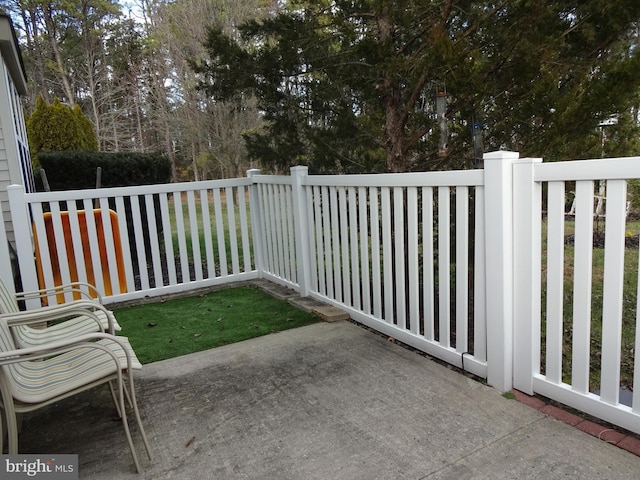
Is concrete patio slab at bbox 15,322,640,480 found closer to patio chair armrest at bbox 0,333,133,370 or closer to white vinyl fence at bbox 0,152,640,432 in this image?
white vinyl fence at bbox 0,152,640,432

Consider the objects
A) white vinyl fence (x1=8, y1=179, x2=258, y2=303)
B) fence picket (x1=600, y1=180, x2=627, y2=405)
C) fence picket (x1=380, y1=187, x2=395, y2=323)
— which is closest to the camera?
fence picket (x1=600, y1=180, x2=627, y2=405)

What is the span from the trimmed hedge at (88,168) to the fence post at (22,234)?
2.76 meters

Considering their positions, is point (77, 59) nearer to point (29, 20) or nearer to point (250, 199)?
point (29, 20)

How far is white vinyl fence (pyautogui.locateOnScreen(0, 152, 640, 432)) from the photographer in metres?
2.11

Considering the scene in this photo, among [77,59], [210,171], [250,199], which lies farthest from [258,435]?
[77,59]

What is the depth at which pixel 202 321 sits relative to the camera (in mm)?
4039

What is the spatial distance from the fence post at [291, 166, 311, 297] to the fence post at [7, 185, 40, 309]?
2395 mm

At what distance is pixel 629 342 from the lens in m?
3.48

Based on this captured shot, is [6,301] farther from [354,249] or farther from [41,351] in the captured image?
[354,249]

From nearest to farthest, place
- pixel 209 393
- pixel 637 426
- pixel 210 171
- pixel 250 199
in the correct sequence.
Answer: pixel 637 426
pixel 209 393
pixel 250 199
pixel 210 171

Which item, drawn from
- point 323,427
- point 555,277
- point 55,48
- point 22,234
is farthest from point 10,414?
point 55,48

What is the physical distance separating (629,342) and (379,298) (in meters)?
1.98

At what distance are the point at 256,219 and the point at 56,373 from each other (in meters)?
3.31

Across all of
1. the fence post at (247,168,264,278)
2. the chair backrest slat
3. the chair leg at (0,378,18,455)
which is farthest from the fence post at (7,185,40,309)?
the chair leg at (0,378,18,455)
